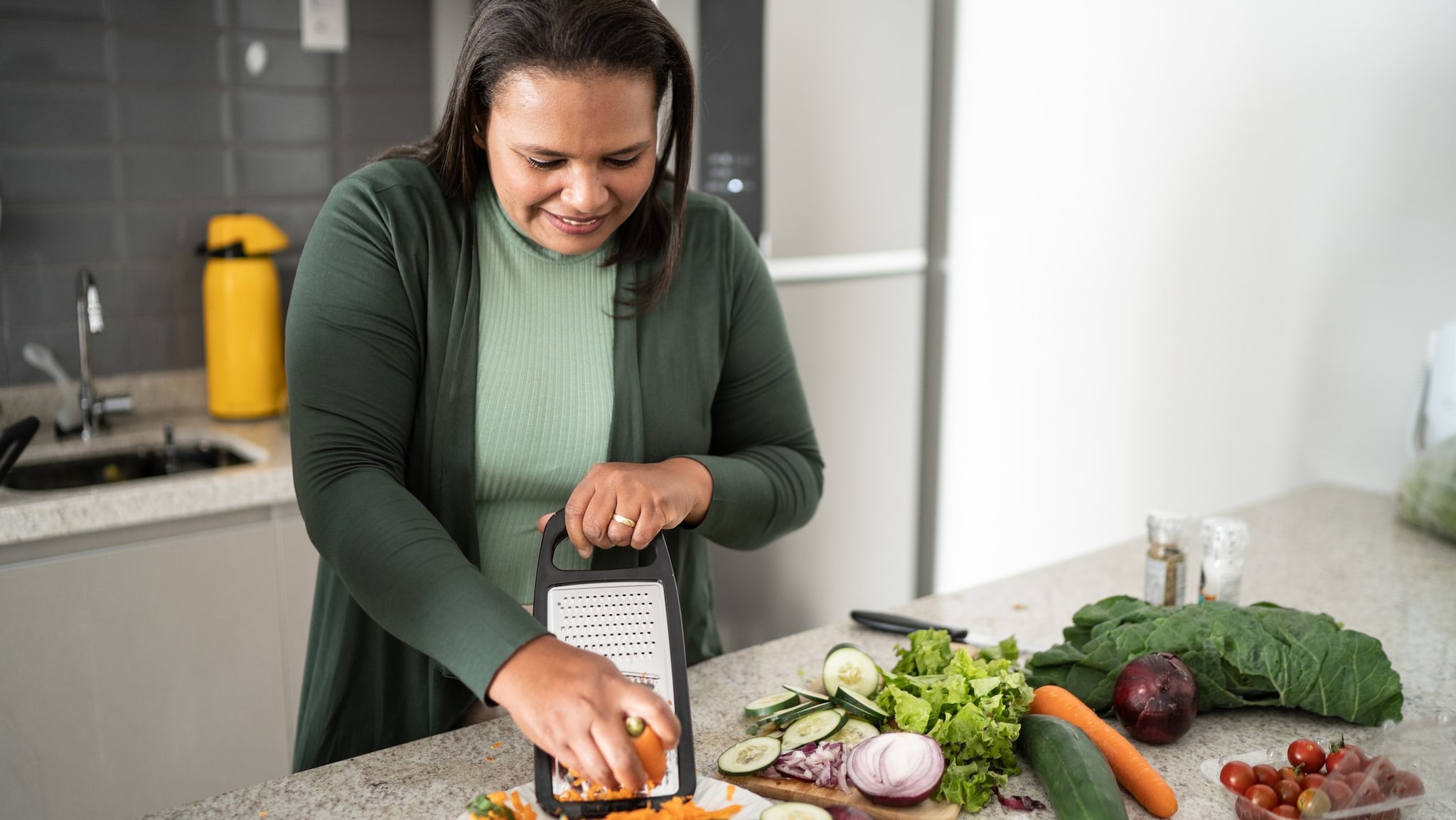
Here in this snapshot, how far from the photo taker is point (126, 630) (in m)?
1.85

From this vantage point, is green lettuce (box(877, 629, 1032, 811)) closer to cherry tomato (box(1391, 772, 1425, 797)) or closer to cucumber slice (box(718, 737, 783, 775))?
cucumber slice (box(718, 737, 783, 775))

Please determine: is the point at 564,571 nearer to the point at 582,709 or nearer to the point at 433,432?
the point at 582,709

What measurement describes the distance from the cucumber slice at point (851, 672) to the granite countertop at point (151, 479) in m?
0.74

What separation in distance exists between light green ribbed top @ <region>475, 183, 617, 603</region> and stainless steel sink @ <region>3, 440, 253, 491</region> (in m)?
1.10

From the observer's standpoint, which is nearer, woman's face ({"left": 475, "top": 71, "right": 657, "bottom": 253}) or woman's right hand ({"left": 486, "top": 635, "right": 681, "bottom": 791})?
woman's right hand ({"left": 486, "top": 635, "right": 681, "bottom": 791})

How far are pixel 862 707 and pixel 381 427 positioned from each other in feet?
1.78

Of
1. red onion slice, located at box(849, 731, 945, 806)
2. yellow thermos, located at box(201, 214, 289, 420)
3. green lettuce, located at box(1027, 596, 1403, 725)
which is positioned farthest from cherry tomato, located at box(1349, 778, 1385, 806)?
yellow thermos, located at box(201, 214, 289, 420)

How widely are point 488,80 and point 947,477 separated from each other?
1926mm

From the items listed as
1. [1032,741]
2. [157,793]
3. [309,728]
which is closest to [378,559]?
[309,728]

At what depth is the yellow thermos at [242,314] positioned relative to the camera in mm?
2246

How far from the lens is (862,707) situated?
3.56 feet

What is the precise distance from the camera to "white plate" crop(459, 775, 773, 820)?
36.6 inches

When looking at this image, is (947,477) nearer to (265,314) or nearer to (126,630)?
(265,314)

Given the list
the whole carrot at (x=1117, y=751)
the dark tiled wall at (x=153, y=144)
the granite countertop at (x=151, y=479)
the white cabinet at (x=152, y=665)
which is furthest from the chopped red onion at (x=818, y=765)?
the dark tiled wall at (x=153, y=144)
